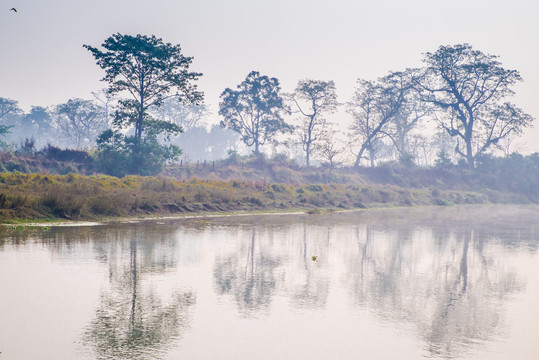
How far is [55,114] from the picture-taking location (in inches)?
6102

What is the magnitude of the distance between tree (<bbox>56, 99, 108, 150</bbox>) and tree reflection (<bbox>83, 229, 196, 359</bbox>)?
11532cm

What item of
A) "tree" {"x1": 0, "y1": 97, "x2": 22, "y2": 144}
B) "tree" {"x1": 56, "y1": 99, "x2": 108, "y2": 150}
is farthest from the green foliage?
"tree" {"x1": 0, "y1": 97, "x2": 22, "y2": 144}

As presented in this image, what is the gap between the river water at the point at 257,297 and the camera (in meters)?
8.73

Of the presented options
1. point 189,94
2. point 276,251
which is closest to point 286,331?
point 276,251

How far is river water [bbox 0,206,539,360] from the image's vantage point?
8.73 m

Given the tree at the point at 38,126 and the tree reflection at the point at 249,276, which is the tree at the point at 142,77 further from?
the tree at the point at 38,126

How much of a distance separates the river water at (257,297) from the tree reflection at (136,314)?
0.11ft

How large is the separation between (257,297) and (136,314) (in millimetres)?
2808

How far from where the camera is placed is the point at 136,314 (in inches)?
401

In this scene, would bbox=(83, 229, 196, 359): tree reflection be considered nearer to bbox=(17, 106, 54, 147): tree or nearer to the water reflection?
the water reflection

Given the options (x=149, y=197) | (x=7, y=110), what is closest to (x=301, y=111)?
(x=149, y=197)

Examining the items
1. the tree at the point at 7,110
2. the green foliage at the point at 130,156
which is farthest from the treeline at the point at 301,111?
the tree at the point at 7,110

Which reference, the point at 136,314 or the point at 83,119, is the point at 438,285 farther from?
the point at 83,119

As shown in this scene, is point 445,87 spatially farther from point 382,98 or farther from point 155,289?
point 155,289
